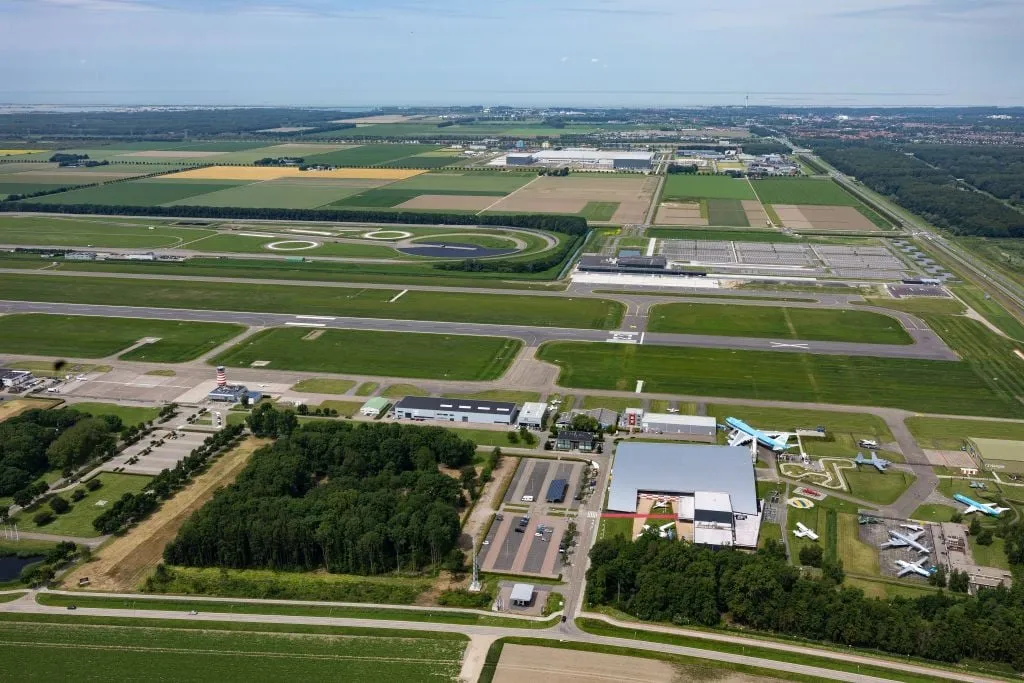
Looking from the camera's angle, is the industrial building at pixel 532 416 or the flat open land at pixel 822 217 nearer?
the industrial building at pixel 532 416

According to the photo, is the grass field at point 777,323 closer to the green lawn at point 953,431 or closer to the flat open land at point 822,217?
the green lawn at point 953,431

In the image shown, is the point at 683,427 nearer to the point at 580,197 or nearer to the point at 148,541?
the point at 148,541

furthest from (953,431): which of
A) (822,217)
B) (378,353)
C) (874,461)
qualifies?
(822,217)

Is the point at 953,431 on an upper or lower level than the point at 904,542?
upper

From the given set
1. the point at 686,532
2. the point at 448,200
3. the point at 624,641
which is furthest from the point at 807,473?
the point at 448,200

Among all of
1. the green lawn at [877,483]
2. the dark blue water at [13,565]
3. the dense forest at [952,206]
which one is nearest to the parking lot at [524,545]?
the green lawn at [877,483]

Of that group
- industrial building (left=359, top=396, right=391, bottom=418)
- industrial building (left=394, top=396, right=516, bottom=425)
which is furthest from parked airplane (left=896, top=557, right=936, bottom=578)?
industrial building (left=359, top=396, right=391, bottom=418)

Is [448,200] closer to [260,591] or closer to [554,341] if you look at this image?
[554,341]
